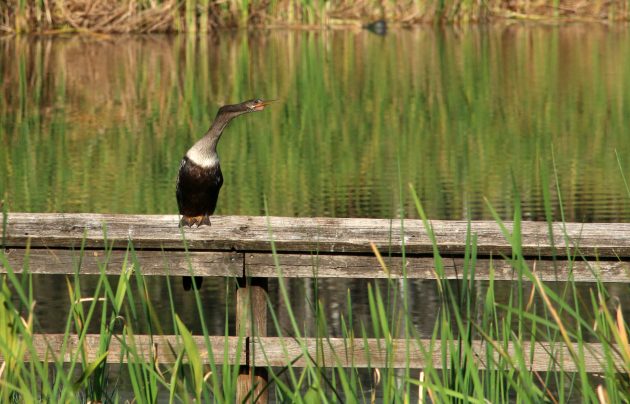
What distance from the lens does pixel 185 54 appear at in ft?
59.0

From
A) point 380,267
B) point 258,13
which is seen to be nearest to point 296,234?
point 380,267

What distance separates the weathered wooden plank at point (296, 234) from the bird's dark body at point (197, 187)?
0.32 metres

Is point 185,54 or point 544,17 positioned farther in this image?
point 544,17

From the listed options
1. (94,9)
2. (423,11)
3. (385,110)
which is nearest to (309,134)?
(385,110)

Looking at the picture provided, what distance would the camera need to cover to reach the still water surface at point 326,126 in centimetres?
817

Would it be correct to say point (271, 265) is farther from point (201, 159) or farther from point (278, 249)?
point (201, 159)

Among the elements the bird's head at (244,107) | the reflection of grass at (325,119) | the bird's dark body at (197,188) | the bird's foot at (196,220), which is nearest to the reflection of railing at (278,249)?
the bird's foot at (196,220)

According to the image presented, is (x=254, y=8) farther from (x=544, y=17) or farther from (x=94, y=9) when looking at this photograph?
(x=544, y=17)

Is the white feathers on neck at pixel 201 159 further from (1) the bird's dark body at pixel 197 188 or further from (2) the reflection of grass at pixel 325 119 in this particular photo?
(2) the reflection of grass at pixel 325 119

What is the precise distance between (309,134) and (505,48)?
756 cm

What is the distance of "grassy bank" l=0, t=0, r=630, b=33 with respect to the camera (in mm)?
18812

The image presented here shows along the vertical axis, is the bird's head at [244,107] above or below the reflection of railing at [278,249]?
above

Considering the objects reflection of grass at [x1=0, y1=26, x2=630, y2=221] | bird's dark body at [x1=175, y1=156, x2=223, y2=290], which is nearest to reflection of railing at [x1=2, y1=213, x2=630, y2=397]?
bird's dark body at [x1=175, y1=156, x2=223, y2=290]

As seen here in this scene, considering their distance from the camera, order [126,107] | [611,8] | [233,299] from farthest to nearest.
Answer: [611,8], [126,107], [233,299]
